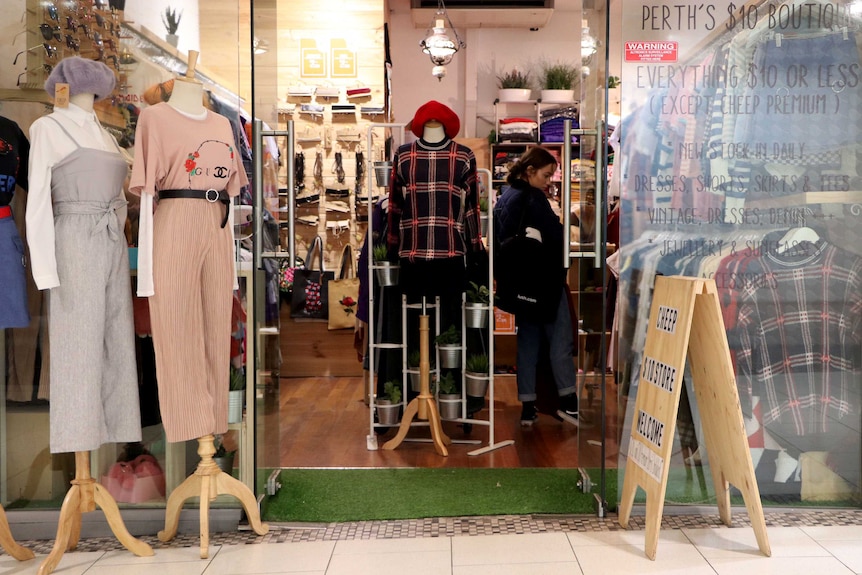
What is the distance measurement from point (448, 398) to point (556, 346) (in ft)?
2.29

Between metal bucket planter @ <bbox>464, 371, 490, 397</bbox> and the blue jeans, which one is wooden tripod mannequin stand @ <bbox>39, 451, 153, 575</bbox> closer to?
metal bucket planter @ <bbox>464, 371, 490, 397</bbox>

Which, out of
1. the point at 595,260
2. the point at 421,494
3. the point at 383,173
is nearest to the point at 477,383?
the point at 421,494

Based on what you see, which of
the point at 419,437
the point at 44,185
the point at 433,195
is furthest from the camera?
the point at 419,437

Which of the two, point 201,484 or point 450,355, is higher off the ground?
point 450,355

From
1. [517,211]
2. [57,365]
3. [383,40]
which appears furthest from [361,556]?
[383,40]

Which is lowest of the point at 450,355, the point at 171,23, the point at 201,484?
the point at 201,484

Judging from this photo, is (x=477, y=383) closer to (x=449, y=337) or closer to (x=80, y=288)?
(x=449, y=337)

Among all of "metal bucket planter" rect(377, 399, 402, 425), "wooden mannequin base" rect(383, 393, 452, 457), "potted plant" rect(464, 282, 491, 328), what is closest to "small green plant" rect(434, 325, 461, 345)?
"potted plant" rect(464, 282, 491, 328)

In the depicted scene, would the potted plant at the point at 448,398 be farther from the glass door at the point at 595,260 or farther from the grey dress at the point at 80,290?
the grey dress at the point at 80,290

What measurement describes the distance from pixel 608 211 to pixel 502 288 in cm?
129

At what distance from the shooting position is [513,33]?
8570 mm

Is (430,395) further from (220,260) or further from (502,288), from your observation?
(220,260)

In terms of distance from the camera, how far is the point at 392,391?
14.2 ft

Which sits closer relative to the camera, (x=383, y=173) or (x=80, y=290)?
(x=80, y=290)
